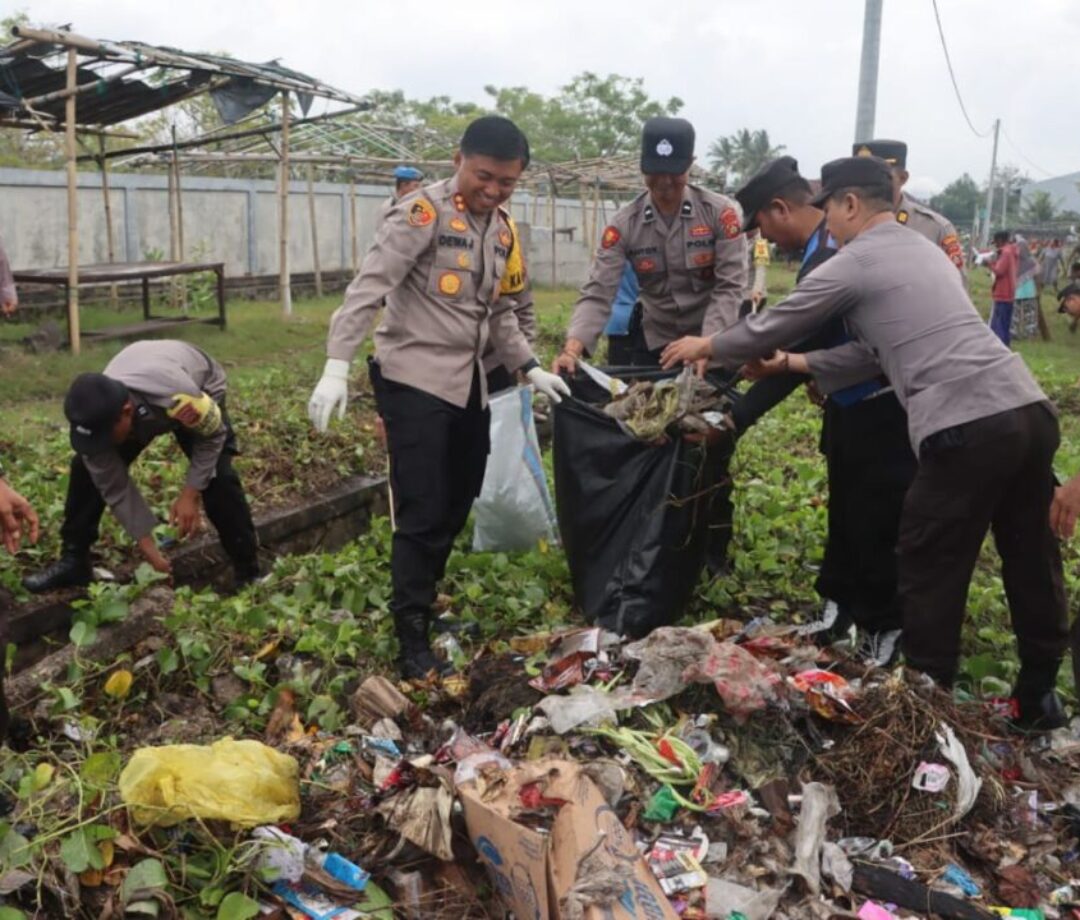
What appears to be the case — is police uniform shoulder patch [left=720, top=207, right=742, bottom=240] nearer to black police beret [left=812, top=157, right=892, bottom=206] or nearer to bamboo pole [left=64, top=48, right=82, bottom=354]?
black police beret [left=812, top=157, right=892, bottom=206]

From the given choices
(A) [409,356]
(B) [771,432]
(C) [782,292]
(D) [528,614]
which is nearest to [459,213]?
(A) [409,356]

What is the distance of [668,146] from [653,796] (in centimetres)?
253

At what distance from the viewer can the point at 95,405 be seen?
→ 11.8 feet

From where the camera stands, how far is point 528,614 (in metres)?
3.76

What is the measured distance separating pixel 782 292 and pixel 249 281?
32.9 feet

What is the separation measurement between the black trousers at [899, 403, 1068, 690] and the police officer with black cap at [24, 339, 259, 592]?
2553mm

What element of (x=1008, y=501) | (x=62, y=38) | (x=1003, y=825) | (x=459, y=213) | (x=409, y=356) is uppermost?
(x=62, y=38)

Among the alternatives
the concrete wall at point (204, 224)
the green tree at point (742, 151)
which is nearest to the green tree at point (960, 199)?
the green tree at point (742, 151)

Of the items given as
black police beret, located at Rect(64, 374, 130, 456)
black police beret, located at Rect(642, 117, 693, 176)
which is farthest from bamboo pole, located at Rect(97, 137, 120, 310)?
black police beret, located at Rect(642, 117, 693, 176)

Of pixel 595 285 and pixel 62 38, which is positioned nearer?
pixel 595 285

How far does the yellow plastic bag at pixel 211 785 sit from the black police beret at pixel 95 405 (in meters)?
1.68

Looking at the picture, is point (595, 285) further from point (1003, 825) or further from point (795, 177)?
point (1003, 825)

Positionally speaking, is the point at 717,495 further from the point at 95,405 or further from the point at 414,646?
the point at 95,405

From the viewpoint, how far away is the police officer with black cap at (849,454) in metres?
3.34
